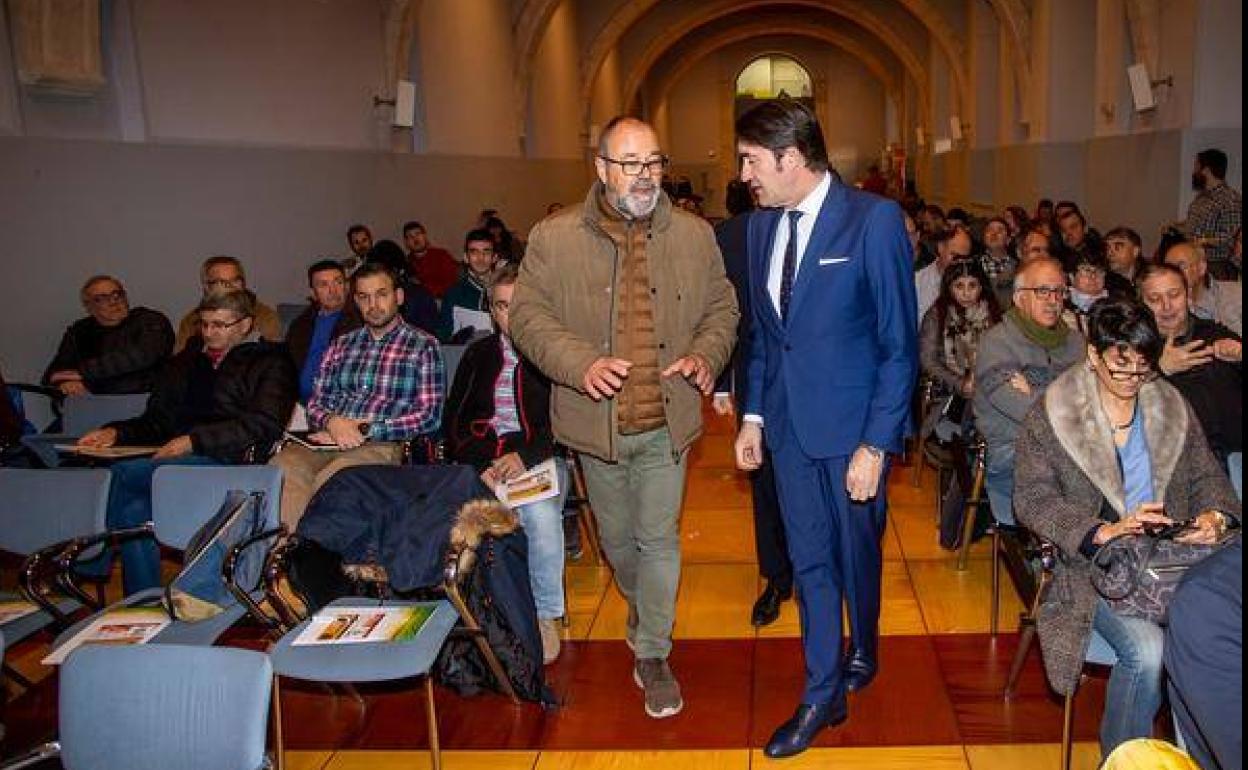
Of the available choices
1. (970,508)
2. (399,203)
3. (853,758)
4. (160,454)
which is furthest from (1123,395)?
(399,203)

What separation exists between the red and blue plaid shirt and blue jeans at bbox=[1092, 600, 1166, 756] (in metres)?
2.67

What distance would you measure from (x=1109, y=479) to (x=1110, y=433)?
0.40ft

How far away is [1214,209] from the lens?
7047 mm

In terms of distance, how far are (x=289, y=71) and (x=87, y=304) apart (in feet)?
11.1

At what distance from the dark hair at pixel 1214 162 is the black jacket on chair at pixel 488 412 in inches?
214

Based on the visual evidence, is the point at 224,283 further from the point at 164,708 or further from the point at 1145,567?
the point at 1145,567

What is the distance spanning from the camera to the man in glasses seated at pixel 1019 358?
3.90 meters

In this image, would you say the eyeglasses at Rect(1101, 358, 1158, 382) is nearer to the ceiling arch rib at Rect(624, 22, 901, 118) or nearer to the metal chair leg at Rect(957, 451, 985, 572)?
the metal chair leg at Rect(957, 451, 985, 572)

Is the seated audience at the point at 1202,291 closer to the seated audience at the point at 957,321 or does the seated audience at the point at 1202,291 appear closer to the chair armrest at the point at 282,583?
the seated audience at the point at 957,321

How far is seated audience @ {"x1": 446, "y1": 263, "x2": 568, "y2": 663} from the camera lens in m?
3.88

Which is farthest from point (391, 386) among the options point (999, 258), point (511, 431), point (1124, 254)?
point (999, 258)

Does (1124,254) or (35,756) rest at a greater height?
(1124,254)

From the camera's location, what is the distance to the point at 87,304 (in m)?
5.90

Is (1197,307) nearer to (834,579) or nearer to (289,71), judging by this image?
(834,579)
